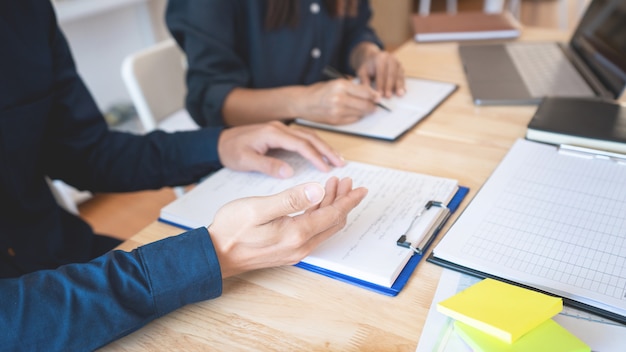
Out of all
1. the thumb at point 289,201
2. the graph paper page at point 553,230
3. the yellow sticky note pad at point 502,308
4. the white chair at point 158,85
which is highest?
the thumb at point 289,201

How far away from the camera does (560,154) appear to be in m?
0.70

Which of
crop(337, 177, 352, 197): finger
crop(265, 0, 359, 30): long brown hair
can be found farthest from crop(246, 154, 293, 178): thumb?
crop(265, 0, 359, 30): long brown hair

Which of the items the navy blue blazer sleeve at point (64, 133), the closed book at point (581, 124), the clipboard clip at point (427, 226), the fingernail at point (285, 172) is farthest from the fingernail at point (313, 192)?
the closed book at point (581, 124)

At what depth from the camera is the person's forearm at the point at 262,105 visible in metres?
0.93

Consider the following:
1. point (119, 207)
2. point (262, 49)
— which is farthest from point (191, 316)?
point (119, 207)

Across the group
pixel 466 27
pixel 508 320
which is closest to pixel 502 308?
pixel 508 320

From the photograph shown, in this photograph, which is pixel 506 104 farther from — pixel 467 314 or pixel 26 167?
pixel 26 167

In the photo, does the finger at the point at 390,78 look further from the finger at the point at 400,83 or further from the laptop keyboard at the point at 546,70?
the laptop keyboard at the point at 546,70

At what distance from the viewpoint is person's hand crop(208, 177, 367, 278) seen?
0.48 metres

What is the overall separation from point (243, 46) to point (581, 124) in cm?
76

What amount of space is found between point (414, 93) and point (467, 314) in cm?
67

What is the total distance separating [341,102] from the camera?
86cm

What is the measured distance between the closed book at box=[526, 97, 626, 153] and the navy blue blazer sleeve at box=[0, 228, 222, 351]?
54cm

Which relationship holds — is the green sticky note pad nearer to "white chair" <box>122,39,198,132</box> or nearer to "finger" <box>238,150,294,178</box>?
"finger" <box>238,150,294,178</box>
